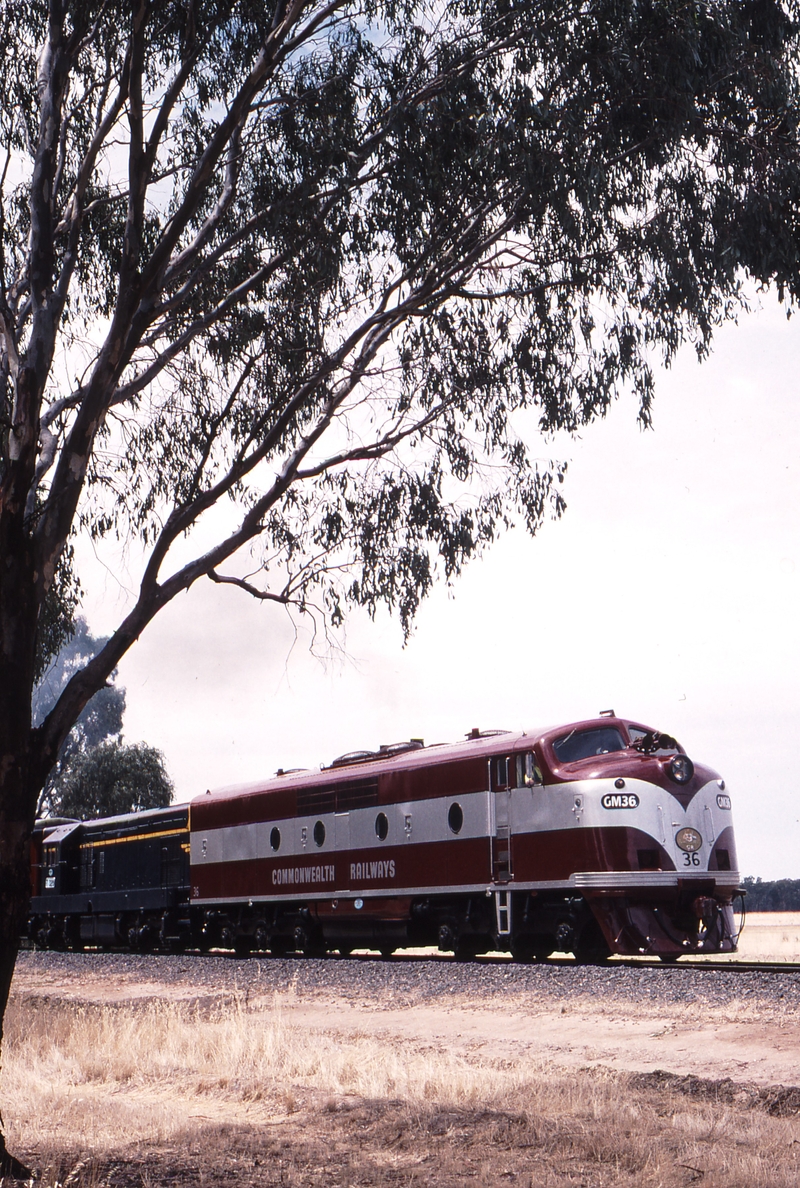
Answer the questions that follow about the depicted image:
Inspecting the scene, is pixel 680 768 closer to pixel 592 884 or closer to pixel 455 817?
pixel 592 884

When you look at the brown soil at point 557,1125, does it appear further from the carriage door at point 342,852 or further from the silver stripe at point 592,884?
the carriage door at point 342,852

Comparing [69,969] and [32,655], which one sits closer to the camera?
[32,655]

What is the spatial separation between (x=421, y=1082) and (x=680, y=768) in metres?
8.95

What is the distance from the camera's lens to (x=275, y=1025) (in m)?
15.2

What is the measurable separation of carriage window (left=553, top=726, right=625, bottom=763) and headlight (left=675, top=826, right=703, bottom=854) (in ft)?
5.77

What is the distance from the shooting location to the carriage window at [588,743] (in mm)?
19547

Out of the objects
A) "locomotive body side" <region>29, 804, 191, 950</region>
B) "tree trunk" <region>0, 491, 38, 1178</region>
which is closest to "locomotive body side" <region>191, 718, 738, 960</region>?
"locomotive body side" <region>29, 804, 191, 950</region>

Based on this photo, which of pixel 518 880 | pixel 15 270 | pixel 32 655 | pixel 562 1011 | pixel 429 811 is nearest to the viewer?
pixel 32 655

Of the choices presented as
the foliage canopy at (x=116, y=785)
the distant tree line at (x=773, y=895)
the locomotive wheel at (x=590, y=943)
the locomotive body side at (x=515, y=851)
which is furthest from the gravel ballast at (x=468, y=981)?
the distant tree line at (x=773, y=895)

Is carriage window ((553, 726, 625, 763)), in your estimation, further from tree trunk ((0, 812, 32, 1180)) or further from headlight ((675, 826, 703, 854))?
tree trunk ((0, 812, 32, 1180))

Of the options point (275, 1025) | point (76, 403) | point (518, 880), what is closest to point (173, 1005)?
point (275, 1025)

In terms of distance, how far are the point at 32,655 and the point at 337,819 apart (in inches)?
602

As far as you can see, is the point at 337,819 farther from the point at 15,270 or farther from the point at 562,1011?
the point at 15,270

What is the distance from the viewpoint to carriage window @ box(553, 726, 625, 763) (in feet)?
64.1
